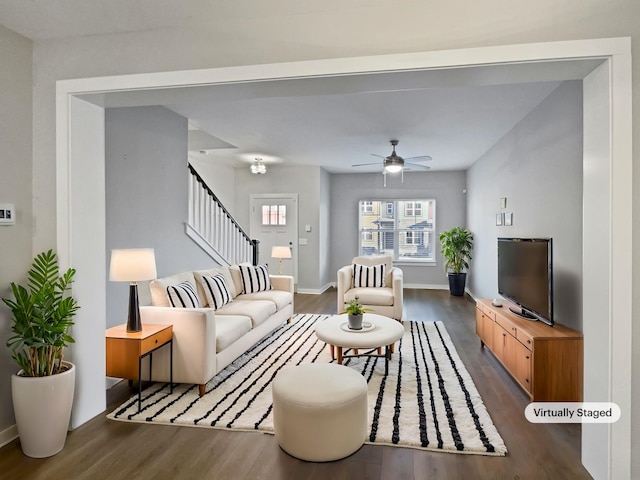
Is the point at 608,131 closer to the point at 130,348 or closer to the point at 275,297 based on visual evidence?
the point at 130,348

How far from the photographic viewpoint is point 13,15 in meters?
2.25

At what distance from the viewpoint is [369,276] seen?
223 inches

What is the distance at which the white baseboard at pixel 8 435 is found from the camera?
2346mm

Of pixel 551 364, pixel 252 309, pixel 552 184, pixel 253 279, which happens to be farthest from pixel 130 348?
pixel 552 184

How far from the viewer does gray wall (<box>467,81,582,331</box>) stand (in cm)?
312

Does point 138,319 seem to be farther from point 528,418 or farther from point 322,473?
point 528,418

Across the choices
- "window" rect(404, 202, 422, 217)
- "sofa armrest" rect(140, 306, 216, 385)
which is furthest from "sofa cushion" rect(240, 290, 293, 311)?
"window" rect(404, 202, 422, 217)

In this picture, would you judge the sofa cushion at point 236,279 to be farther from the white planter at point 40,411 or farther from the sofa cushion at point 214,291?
the white planter at point 40,411

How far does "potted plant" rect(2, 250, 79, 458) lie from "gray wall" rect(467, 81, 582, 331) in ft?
12.1

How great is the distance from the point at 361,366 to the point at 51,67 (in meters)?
3.43

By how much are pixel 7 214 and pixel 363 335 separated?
9.00 feet

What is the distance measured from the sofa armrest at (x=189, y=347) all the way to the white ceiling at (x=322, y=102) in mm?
1629

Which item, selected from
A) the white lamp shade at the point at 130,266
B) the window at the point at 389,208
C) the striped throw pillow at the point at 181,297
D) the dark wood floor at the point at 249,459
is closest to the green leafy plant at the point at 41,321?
the white lamp shade at the point at 130,266

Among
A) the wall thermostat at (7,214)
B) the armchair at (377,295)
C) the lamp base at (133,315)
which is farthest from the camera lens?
the armchair at (377,295)
